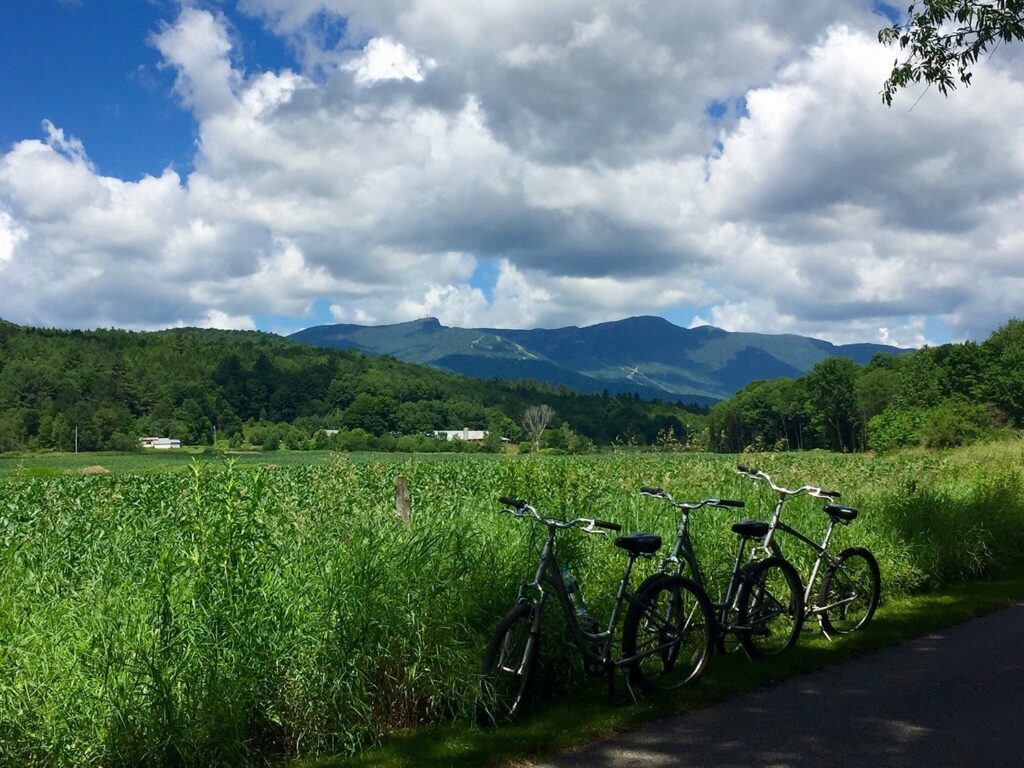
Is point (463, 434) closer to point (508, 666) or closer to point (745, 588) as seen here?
point (745, 588)

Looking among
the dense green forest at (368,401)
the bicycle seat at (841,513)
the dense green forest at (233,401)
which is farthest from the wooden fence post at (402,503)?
the dense green forest at (233,401)

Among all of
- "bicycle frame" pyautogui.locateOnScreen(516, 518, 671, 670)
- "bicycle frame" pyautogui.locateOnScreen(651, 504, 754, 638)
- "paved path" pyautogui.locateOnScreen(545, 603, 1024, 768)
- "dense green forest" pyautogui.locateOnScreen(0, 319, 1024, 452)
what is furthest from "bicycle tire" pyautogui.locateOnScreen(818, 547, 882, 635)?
"dense green forest" pyautogui.locateOnScreen(0, 319, 1024, 452)

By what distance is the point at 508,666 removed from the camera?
5.70 m

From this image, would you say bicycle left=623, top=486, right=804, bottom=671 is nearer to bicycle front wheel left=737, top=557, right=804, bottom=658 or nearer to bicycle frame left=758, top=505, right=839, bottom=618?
bicycle front wheel left=737, top=557, right=804, bottom=658

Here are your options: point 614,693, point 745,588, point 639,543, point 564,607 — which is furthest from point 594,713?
point 745,588

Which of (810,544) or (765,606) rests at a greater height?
(810,544)

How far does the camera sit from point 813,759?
16.3ft

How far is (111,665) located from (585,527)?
311 centimetres

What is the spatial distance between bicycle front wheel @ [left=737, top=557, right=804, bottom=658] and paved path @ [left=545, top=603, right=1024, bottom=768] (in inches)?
20.5

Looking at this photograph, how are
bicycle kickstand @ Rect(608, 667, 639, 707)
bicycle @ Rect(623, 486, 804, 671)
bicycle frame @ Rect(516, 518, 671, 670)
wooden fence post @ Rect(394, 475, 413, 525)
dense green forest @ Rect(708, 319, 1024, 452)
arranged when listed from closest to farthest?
bicycle frame @ Rect(516, 518, 671, 670) < bicycle kickstand @ Rect(608, 667, 639, 707) < bicycle @ Rect(623, 486, 804, 671) < wooden fence post @ Rect(394, 475, 413, 525) < dense green forest @ Rect(708, 319, 1024, 452)

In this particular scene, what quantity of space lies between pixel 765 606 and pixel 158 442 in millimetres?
76677

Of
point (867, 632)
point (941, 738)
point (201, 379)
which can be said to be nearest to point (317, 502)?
point (867, 632)

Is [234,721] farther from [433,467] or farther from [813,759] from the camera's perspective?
[433,467]

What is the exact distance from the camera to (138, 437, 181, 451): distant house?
2997 inches
